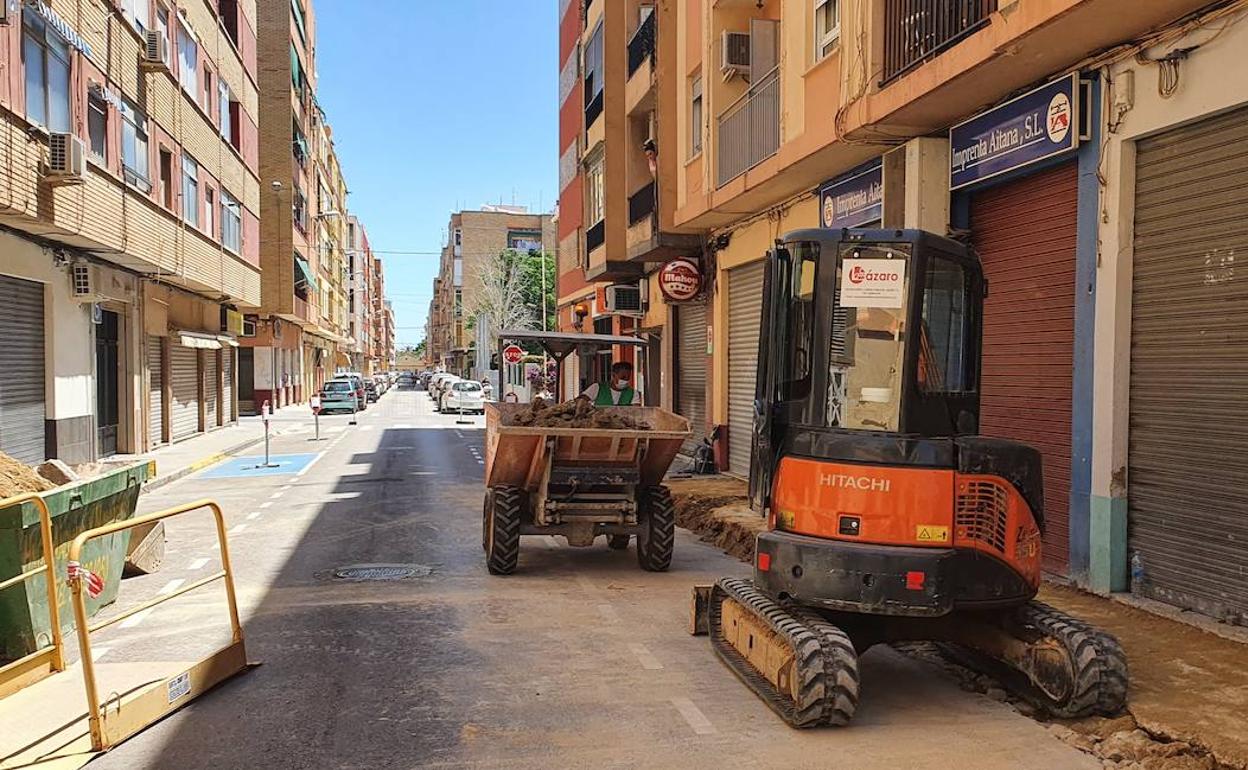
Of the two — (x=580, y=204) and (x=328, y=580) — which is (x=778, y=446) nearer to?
(x=328, y=580)

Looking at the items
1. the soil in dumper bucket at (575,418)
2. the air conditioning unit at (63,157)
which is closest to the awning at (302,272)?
the air conditioning unit at (63,157)

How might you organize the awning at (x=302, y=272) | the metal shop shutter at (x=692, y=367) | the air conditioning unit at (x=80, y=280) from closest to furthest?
the air conditioning unit at (x=80, y=280), the metal shop shutter at (x=692, y=367), the awning at (x=302, y=272)

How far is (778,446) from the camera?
5.45m

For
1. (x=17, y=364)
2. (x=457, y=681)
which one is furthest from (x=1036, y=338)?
(x=17, y=364)

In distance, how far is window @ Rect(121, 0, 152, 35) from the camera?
18734 mm

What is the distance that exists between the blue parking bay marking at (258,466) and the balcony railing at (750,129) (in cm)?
1104

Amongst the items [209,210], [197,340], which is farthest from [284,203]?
[197,340]

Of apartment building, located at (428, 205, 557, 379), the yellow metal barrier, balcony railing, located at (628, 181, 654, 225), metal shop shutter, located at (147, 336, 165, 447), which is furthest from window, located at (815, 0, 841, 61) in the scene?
apartment building, located at (428, 205, 557, 379)

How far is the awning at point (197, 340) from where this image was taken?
2512 cm

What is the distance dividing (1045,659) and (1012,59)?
205 inches

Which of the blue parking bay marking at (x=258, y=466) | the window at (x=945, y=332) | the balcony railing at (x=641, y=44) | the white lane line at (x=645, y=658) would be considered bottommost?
the blue parking bay marking at (x=258, y=466)

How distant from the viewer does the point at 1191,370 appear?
23.3 ft

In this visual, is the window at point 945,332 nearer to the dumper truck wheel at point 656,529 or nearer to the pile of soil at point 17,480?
the dumper truck wheel at point 656,529

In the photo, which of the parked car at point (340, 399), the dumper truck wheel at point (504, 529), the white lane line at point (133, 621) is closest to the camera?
the white lane line at point (133, 621)
